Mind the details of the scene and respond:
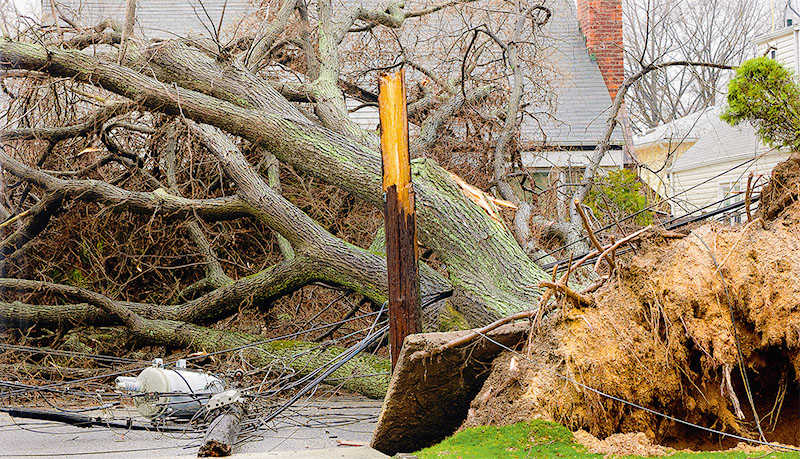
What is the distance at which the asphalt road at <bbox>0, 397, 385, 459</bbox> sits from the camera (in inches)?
237

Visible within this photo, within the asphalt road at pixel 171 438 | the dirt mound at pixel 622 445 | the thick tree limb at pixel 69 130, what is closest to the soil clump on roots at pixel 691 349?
the dirt mound at pixel 622 445

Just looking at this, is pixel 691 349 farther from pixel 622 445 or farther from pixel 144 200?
pixel 144 200

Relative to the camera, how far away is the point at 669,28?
99.9 ft

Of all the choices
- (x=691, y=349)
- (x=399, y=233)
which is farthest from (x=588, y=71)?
(x=691, y=349)

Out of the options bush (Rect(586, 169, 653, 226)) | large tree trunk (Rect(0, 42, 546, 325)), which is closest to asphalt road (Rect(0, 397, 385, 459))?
large tree trunk (Rect(0, 42, 546, 325))

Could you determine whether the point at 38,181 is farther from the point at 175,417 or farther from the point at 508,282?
the point at 508,282

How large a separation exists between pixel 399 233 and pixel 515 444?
1952 mm

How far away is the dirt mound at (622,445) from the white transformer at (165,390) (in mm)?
3682

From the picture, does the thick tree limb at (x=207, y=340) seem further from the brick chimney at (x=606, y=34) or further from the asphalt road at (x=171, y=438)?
the brick chimney at (x=606, y=34)

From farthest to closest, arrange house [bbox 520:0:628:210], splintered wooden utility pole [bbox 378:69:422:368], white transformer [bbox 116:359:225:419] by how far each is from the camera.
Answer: house [bbox 520:0:628:210]
white transformer [bbox 116:359:225:419]
splintered wooden utility pole [bbox 378:69:422:368]

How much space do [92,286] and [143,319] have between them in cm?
130

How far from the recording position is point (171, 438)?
6.50m

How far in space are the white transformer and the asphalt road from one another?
0.76 feet

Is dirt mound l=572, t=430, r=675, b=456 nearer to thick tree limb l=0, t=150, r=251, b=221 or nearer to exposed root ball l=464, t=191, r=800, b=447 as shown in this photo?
exposed root ball l=464, t=191, r=800, b=447
